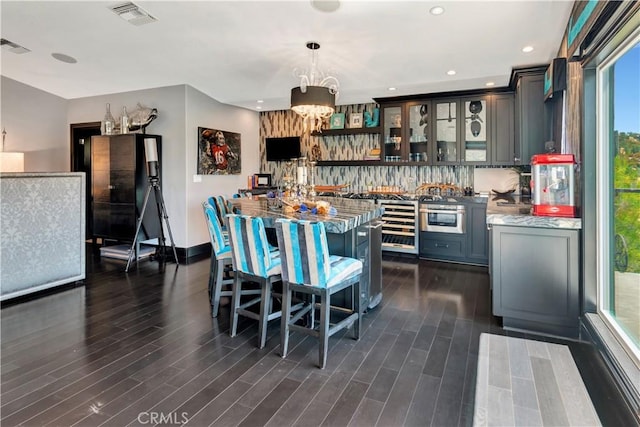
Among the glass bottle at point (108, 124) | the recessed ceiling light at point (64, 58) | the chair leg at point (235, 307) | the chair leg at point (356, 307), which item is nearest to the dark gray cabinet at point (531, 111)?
the chair leg at point (356, 307)

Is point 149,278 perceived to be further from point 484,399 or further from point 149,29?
point 484,399

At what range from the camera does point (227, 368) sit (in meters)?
2.51

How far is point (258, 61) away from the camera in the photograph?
4691 millimetres

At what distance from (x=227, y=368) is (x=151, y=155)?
392cm

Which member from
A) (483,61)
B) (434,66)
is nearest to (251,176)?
(434,66)

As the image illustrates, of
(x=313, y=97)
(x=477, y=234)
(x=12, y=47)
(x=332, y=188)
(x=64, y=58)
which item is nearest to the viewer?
(x=313, y=97)

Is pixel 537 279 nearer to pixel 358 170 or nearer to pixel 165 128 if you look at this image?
pixel 358 170

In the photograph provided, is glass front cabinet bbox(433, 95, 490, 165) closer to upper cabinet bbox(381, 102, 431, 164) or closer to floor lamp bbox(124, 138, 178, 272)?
upper cabinet bbox(381, 102, 431, 164)

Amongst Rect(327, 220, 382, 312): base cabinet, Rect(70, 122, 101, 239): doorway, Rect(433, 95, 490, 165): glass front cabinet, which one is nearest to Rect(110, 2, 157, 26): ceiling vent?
Rect(327, 220, 382, 312): base cabinet

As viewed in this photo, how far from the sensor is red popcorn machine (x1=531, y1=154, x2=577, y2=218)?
2863mm

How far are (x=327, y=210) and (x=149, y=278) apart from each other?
114 inches

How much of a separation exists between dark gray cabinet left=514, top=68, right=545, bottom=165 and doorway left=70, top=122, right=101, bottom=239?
22.6 feet

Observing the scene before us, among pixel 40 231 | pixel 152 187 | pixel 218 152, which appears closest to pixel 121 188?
pixel 152 187

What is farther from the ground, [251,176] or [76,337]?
[251,176]
